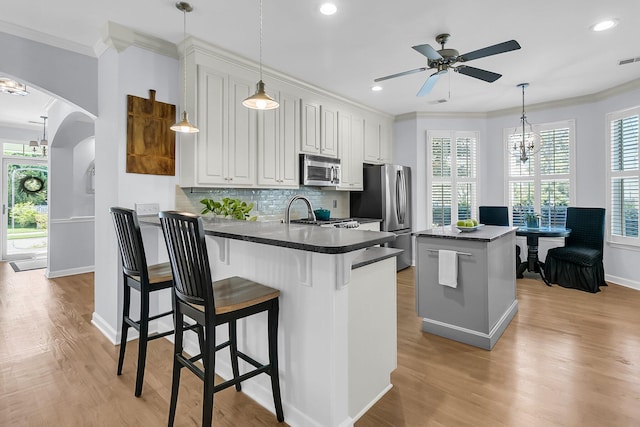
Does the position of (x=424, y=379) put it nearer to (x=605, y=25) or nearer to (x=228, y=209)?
(x=228, y=209)

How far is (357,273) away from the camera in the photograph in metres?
1.80

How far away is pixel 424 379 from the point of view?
2.27 metres

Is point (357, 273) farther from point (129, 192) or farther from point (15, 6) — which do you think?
point (15, 6)

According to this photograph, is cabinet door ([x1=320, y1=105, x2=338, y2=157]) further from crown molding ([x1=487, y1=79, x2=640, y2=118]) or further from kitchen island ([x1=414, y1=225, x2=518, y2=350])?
crown molding ([x1=487, y1=79, x2=640, y2=118])

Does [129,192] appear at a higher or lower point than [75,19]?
lower

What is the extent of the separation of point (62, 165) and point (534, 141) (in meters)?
7.64

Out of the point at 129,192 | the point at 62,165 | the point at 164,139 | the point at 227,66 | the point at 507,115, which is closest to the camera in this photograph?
the point at 129,192

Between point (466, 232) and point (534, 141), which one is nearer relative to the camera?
point (466, 232)

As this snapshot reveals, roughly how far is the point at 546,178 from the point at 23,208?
9872 millimetres

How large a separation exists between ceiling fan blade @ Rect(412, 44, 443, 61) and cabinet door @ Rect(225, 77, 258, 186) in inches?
73.6

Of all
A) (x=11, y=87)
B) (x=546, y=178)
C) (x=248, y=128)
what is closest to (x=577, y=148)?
(x=546, y=178)

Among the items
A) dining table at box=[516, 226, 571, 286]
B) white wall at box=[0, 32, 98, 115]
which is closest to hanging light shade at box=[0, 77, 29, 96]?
white wall at box=[0, 32, 98, 115]

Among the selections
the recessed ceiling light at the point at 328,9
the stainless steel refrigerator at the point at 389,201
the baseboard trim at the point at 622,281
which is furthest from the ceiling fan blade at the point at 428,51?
the baseboard trim at the point at 622,281

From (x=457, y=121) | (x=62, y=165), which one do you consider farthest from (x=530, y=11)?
(x=62, y=165)
